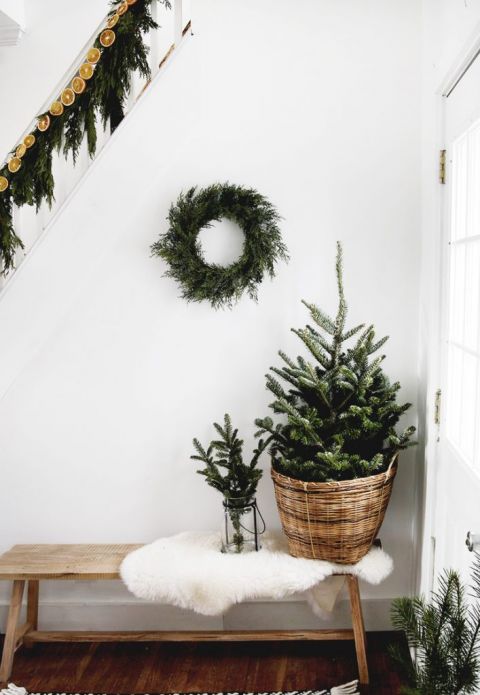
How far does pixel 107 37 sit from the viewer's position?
7.64ft

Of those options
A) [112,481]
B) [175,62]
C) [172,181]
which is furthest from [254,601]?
[175,62]

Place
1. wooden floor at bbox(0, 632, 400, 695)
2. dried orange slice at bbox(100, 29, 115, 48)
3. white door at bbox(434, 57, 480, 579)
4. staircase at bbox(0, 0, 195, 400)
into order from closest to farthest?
white door at bbox(434, 57, 480, 579)
dried orange slice at bbox(100, 29, 115, 48)
staircase at bbox(0, 0, 195, 400)
wooden floor at bbox(0, 632, 400, 695)

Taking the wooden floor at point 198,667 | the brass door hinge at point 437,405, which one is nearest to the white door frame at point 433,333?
the brass door hinge at point 437,405

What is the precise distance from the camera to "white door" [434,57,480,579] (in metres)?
1.93

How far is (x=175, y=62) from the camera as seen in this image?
242 cm

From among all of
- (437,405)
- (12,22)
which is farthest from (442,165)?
(12,22)

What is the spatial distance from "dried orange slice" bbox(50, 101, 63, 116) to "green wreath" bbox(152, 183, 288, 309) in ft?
1.86

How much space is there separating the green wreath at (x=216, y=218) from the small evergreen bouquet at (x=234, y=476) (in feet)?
1.78

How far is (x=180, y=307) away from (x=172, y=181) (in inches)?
20.3

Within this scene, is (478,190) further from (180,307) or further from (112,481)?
(112,481)

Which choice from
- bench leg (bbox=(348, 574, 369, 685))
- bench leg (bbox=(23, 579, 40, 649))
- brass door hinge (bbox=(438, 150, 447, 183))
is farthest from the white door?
bench leg (bbox=(23, 579, 40, 649))

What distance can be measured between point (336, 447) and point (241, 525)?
1.76ft

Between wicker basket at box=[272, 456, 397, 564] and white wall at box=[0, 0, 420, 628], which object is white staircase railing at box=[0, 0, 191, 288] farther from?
wicker basket at box=[272, 456, 397, 564]

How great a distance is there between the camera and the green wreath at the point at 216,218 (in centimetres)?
268
